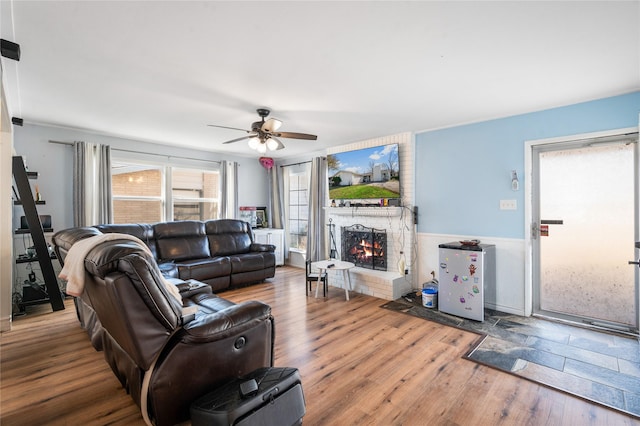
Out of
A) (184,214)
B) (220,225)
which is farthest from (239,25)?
(184,214)

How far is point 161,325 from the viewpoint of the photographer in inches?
60.4

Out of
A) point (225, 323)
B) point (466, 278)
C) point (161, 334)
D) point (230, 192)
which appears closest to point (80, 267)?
point (161, 334)

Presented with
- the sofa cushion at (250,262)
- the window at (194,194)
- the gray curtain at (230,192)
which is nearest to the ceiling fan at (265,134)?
the sofa cushion at (250,262)

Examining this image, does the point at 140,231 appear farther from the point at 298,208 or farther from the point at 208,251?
the point at 298,208

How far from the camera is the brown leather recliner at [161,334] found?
1448mm

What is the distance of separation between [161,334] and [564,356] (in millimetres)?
3118

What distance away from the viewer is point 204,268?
4254 millimetres

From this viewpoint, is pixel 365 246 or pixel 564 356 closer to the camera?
pixel 564 356

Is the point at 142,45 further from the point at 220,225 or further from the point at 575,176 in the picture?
the point at 575,176

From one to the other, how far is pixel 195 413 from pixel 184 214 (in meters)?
4.86

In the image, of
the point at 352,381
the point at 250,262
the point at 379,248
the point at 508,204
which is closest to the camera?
the point at 352,381

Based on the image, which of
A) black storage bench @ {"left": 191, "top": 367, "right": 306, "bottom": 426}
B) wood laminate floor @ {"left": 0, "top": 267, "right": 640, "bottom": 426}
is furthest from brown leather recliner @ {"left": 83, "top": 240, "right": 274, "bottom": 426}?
wood laminate floor @ {"left": 0, "top": 267, "right": 640, "bottom": 426}

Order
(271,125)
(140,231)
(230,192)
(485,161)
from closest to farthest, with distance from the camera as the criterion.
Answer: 1. (271,125)
2. (485,161)
3. (140,231)
4. (230,192)

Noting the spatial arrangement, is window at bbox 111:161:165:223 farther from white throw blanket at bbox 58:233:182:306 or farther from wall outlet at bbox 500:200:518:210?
wall outlet at bbox 500:200:518:210
